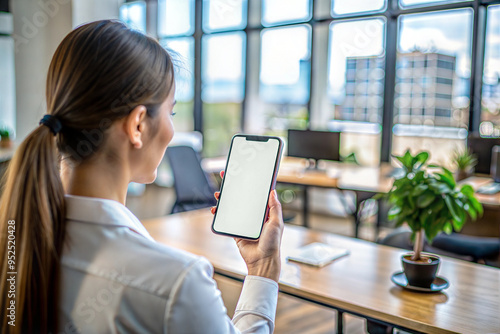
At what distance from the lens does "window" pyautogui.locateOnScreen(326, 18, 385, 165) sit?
570 centimetres

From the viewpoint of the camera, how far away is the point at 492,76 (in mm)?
4938

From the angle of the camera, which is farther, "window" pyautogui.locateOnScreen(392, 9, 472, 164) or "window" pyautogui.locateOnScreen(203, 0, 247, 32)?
"window" pyautogui.locateOnScreen(203, 0, 247, 32)

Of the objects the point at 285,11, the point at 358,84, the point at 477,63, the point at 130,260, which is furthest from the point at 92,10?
Result: the point at 130,260

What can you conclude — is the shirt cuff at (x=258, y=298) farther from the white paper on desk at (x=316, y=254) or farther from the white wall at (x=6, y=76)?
the white wall at (x=6, y=76)

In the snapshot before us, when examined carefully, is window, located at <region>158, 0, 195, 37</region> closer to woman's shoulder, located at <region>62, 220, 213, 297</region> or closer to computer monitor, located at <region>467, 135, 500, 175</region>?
computer monitor, located at <region>467, 135, 500, 175</region>

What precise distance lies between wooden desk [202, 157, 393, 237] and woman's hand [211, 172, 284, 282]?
280cm

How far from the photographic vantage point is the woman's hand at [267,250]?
1.12 metres

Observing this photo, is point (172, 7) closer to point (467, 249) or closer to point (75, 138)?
point (467, 249)

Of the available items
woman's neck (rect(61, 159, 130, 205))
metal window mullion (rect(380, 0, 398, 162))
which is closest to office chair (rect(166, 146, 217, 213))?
metal window mullion (rect(380, 0, 398, 162))

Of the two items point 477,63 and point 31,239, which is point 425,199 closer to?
point 31,239

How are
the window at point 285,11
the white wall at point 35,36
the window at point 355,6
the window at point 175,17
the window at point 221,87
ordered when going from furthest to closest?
the window at point 175,17, the window at point 221,87, the window at point 285,11, the window at point 355,6, the white wall at point 35,36

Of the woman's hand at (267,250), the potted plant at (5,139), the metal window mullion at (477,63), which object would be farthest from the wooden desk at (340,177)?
the woman's hand at (267,250)

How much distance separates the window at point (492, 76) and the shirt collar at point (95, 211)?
15.8 feet

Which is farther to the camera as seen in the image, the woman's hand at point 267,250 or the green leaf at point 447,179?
the green leaf at point 447,179
